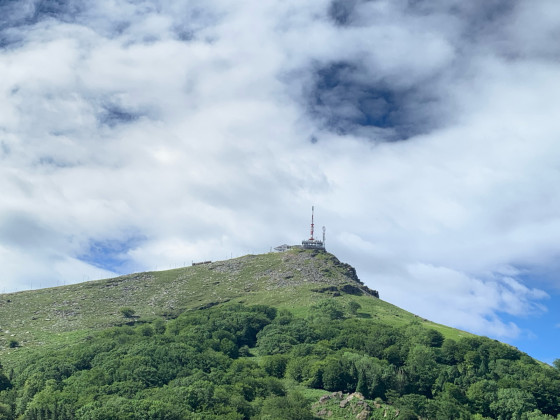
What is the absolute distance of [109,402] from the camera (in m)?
138

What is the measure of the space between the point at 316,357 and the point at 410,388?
3252 cm

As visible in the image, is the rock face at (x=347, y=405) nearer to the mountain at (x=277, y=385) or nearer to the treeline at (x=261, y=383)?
the mountain at (x=277, y=385)

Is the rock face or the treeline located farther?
the rock face

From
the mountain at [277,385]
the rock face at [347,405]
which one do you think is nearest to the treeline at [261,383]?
the mountain at [277,385]

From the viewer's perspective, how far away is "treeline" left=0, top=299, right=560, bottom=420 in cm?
14112

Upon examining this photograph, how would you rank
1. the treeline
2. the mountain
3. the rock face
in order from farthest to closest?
the rock face → the mountain → the treeline

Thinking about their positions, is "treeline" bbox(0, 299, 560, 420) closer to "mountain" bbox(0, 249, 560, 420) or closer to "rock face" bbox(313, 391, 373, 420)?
"mountain" bbox(0, 249, 560, 420)

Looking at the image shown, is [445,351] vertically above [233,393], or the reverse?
[445,351]

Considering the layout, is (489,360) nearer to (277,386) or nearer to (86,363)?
(277,386)

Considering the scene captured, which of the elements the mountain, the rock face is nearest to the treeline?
the mountain

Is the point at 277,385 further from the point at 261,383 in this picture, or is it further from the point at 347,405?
the point at 347,405

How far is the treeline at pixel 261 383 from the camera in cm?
14112

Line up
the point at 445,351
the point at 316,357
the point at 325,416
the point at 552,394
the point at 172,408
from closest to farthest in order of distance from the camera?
the point at 172,408, the point at 325,416, the point at 552,394, the point at 316,357, the point at 445,351

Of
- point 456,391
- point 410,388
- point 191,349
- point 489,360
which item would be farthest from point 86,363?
point 489,360
